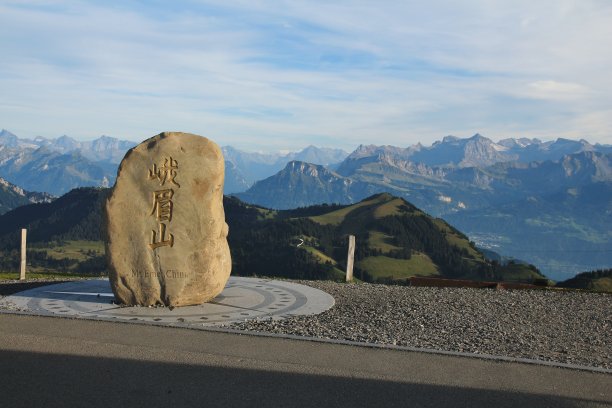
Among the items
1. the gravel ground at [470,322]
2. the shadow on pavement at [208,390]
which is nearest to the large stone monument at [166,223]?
the gravel ground at [470,322]

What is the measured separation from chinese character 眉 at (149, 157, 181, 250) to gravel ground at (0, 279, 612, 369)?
4.73 metres

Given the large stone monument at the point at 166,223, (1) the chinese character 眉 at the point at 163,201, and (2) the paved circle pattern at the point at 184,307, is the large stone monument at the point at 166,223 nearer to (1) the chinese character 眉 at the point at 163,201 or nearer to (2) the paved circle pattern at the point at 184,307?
(1) the chinese character 眉 at the point at 163,201

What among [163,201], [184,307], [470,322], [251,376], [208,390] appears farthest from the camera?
[163,201]

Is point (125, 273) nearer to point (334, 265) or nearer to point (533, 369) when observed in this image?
point (533, 369)

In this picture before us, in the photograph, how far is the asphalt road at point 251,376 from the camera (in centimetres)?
1080

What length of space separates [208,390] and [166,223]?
1027cm

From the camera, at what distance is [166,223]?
20.6m

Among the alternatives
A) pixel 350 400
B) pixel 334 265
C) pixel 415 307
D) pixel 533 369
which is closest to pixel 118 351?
pixel 350 400

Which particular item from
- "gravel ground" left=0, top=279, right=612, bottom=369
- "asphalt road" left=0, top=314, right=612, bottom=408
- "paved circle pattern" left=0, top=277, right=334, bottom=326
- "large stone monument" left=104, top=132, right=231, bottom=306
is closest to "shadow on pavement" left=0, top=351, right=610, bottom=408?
"asphalt road" left=0, top=314, right=612, bottom=408

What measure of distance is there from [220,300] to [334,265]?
16398cm

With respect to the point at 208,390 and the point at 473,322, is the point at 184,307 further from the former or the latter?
the point at 473,322

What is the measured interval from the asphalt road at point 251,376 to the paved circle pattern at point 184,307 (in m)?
3.10

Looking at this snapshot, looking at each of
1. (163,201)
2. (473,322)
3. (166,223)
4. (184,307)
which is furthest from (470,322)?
(163,201)

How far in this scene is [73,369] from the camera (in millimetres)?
12375
